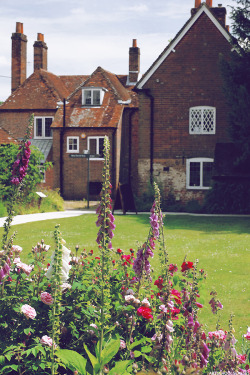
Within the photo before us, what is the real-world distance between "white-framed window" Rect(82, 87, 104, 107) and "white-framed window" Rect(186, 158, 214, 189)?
890 cm

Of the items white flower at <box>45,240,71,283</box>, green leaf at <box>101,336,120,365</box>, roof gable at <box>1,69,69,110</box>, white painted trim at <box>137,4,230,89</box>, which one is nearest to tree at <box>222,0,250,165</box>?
white painted trim at <box>137,4,230,89</box>

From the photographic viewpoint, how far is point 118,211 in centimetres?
2627

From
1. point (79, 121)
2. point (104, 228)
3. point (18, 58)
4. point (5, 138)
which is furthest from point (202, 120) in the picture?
point (104, 228)

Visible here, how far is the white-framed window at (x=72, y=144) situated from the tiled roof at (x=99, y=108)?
3.02ft

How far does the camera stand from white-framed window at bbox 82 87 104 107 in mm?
35281

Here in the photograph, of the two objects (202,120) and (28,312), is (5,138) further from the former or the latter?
(28,312)

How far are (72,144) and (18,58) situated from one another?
10091 mm

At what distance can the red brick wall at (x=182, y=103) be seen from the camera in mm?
29109

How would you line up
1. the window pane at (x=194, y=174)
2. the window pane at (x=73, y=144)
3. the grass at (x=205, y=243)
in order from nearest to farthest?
the grass at (x=205, y=243)
the window pane at (x=194, y=174)
the window pane at (x=73, y=144)

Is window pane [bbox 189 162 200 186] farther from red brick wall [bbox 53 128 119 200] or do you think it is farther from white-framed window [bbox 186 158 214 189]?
red brick wall [bbox 53 128 119 200]

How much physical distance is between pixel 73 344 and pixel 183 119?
25.8 m

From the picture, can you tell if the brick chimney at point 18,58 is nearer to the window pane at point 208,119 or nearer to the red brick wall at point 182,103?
the red brick wall at point 182,103

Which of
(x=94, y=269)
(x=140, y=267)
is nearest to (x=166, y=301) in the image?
(x=140, y=267)

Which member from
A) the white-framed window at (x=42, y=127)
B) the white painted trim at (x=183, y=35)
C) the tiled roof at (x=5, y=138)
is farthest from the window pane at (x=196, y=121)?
the white-framed window at (x=42, y=127)
